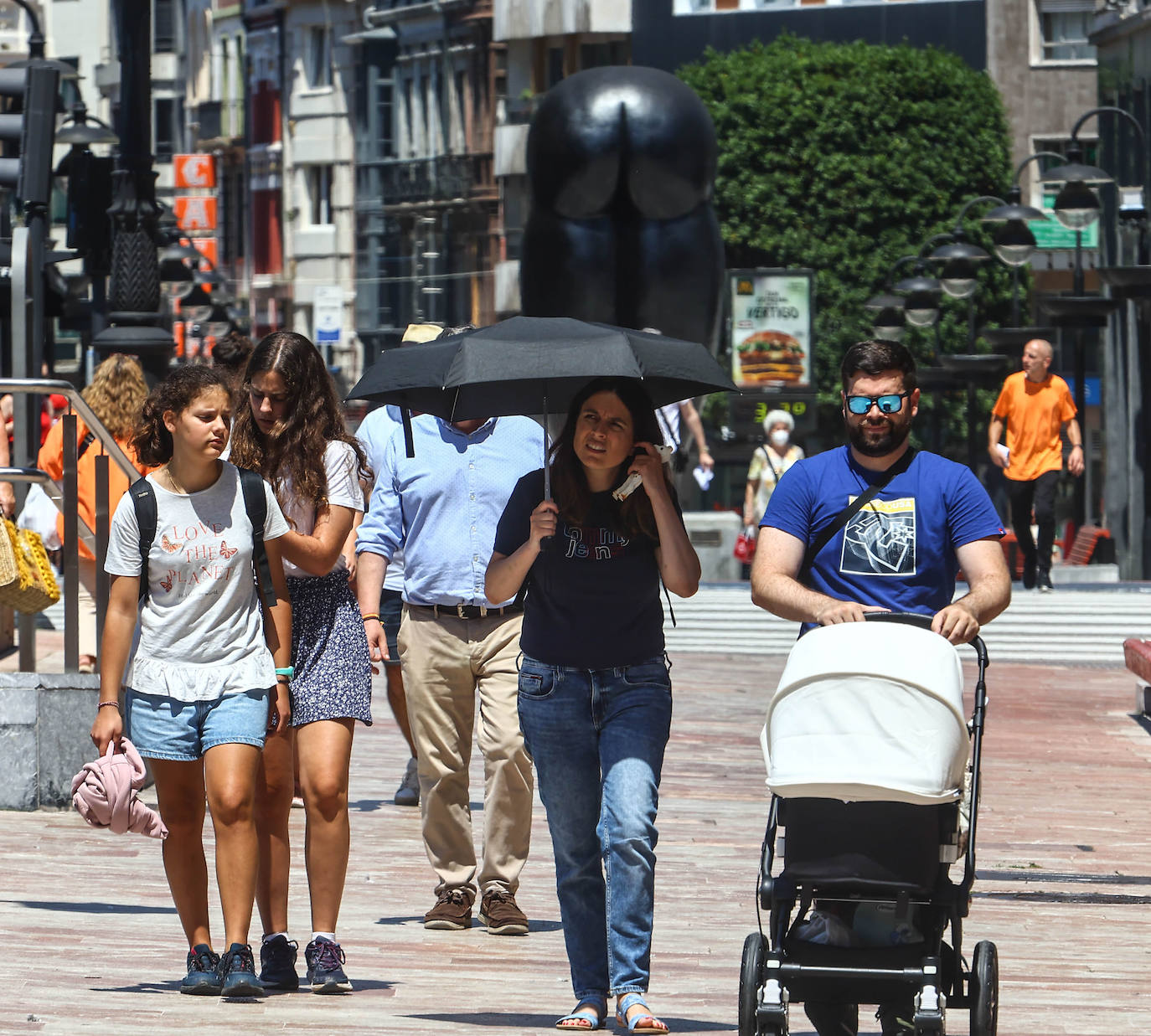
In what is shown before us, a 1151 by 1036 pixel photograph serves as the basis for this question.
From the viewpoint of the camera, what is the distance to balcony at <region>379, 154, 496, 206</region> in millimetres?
64625

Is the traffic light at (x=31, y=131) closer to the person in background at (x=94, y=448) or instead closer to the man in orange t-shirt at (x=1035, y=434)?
the person in background at (x=94, y=448)

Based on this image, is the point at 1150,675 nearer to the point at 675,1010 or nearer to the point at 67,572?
the point at 67,572

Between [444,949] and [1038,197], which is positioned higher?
[1038,197]

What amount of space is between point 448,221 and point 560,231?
4541 cm

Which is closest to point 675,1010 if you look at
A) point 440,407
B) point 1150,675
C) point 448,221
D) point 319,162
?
point 440,407

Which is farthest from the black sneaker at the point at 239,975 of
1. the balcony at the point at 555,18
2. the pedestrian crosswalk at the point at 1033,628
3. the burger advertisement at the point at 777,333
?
the balcony at the point at 555,18

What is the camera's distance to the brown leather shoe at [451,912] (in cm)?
831

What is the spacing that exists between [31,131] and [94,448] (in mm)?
3375

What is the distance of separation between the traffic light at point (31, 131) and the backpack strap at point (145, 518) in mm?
7051

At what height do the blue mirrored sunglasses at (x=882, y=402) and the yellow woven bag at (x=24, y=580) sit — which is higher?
the blue mirrored sunglasses at (x=882, y=402)

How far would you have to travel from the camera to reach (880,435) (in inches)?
247

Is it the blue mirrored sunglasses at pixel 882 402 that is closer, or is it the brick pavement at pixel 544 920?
the blue mirrored sunglasses at pixel 882 402

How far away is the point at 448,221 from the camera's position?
65.7m

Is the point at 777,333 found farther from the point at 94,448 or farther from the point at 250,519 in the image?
the point at 250,519
